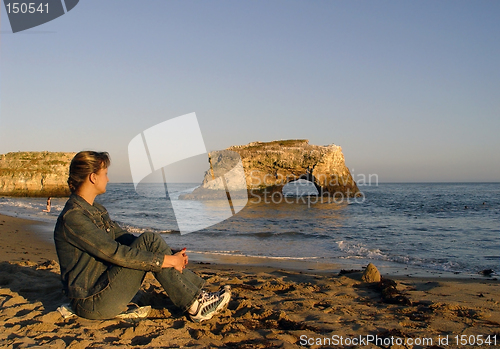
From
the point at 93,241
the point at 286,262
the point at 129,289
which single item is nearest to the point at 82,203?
the point at 93,241

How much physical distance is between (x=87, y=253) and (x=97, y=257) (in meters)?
0.11

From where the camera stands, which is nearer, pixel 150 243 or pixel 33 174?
pixel 150 243

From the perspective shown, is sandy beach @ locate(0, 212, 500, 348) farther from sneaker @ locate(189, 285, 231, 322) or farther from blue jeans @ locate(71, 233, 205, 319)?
blue jeans @ locate(71, 233, 205, 319)

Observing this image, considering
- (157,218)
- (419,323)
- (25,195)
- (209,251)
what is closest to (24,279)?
(419,323)

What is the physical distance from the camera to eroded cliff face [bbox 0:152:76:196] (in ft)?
120

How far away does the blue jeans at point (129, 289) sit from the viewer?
8.60 feet

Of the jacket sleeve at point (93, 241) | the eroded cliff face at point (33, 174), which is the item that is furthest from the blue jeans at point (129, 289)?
the eroded cliff face at point (33, 174)

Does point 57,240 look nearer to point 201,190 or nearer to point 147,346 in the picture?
point 147,346

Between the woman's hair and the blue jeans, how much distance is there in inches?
23.8

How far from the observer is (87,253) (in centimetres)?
260

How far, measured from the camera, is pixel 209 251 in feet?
29.5

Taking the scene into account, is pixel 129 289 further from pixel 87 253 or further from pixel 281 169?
pixel 281 169

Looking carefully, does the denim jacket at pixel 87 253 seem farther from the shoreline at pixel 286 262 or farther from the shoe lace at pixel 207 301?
the shoreline at pixel 286 262

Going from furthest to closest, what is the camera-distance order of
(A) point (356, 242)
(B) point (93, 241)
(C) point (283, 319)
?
(A) point (356, 242) → (C) point (283, 319) → (B) point (93, 241)
